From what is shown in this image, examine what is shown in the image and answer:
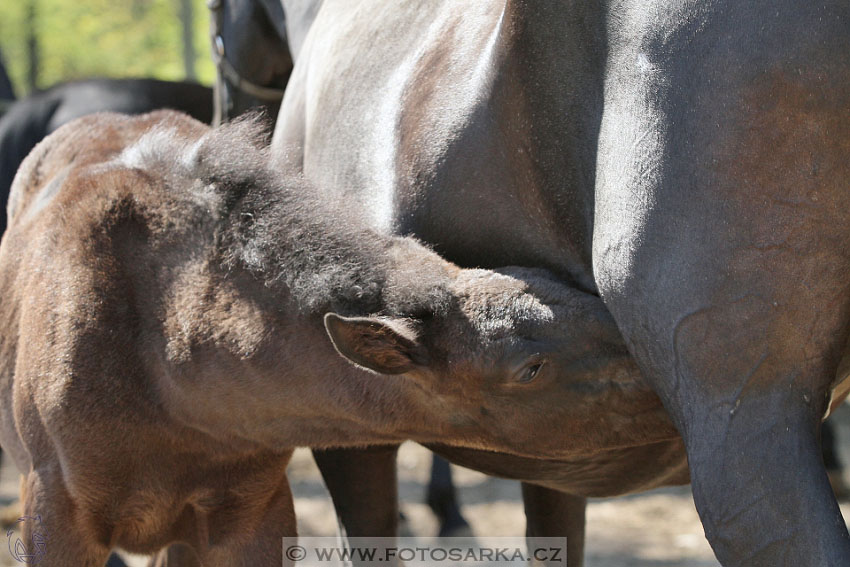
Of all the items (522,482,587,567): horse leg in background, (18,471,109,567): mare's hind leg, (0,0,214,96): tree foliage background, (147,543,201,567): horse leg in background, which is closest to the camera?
(18,471,109,567): mare's hind leg

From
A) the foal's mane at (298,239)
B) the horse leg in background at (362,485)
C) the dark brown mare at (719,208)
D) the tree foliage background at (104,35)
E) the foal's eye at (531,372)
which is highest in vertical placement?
the dark brown mare at (719,208)

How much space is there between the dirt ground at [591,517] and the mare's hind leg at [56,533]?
2227mm

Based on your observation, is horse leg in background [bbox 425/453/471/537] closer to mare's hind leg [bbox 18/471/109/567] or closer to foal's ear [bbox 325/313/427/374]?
mare's hind leg [bbox 18/471/109/567]

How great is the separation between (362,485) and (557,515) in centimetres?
73

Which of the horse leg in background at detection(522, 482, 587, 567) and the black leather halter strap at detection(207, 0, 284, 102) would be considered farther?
the black leather halter strap at detection(207, 0, 284, 102)

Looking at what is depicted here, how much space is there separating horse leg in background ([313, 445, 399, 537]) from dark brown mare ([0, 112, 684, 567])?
9.1 inches

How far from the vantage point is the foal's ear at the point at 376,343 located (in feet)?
6.93

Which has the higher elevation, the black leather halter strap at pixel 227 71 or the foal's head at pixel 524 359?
the foal's head at pixel 524 359

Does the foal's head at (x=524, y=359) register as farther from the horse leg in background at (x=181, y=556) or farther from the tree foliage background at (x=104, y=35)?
the tree foliage background at (x=104, y=35)

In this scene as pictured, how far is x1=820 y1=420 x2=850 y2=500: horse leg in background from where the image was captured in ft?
18.1

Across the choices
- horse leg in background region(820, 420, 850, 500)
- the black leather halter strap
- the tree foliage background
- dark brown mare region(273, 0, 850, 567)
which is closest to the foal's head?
dark brown mare region(273, 0, 850, 567)

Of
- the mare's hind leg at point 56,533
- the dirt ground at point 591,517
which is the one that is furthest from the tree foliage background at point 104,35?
the mare's hind leg at point 56,533

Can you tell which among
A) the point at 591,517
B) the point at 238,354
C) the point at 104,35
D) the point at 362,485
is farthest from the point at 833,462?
the point at 104,35

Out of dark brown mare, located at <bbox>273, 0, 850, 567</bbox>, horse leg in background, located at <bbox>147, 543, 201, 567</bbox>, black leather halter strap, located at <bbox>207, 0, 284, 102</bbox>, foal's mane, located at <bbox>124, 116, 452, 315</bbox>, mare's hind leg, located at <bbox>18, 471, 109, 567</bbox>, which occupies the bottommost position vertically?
horse leg in background, located at <bbox>147, 543, 201, 567</bbox>
